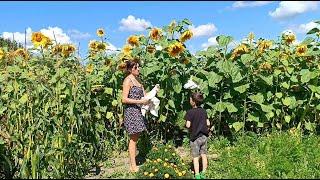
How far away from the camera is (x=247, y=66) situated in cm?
847

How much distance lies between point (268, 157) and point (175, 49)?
205 centimetres

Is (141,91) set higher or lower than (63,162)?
higher

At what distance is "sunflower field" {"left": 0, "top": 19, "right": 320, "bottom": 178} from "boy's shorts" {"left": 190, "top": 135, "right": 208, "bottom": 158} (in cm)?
114

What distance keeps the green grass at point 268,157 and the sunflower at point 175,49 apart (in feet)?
4.74

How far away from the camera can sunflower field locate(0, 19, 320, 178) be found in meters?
7.86

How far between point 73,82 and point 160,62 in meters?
1.60

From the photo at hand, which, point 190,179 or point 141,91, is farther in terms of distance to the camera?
point 141,91

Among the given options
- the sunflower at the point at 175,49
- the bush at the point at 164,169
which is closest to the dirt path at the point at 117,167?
the bush at the point at 164,169

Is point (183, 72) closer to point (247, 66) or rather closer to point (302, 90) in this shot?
point (247, 66)

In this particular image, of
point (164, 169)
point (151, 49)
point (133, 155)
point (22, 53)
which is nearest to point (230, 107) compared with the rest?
point (151, 49)

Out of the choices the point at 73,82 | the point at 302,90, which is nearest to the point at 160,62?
the point at 73,82

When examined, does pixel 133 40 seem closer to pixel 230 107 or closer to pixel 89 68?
pixel 89 68

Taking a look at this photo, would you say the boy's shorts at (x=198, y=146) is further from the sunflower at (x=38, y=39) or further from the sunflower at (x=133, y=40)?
the sunflower at (x=38, y=39)

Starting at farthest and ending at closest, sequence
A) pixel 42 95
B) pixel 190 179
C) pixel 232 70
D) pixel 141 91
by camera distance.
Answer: pixel 232 70 → pixel 141 91 → pixel 42 95 → pixel 190 179
